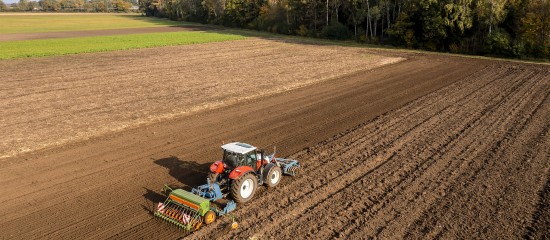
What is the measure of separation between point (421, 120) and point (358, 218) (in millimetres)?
11290

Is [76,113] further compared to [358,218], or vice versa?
[76,113]

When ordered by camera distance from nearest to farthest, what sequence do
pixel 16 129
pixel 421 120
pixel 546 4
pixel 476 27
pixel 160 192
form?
pixel 160 192 < pixel 16 129 < pixel 421 120 < pixel 546 4 < pixel 476 27

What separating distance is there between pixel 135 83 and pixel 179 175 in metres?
18.4

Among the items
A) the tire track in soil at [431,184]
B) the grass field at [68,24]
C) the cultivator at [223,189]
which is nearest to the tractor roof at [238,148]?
the cultivator at [223,189]

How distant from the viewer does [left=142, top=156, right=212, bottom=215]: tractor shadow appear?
12.6m

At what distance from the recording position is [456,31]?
48.4m

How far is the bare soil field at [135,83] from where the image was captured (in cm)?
2022

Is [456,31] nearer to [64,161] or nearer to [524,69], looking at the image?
[524,69]

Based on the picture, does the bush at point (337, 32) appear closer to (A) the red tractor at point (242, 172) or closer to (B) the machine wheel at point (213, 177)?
(A) the red tractor at point (242, 172)

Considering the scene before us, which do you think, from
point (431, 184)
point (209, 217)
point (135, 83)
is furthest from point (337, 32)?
point (209, 217)

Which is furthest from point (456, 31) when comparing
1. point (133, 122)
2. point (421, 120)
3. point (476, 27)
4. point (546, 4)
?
point (133, 122)

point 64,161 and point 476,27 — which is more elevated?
point 476,27

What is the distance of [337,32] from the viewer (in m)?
64.6

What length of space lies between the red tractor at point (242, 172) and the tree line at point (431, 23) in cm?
4117
